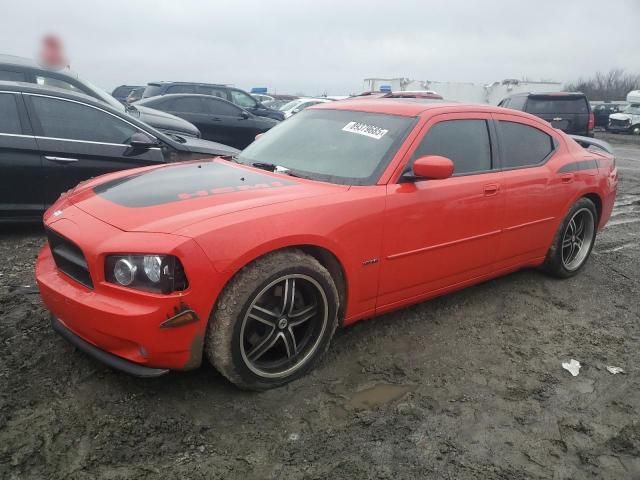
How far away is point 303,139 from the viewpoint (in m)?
3.71

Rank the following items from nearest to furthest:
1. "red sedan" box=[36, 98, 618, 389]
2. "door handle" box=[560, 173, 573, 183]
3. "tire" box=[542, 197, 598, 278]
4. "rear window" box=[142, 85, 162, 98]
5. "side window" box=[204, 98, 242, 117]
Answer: "red sedan" box=[36, 98, 618, 389]
"door handle" box=[560, 173, 573, 183]
"tire" box=[542, 197, 598, 278]
"side window" box=[204, 98, 242, 117]
"rear window" box=[142, 85, 162, 98]

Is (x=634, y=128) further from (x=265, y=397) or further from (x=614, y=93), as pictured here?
(x=614, y=93)

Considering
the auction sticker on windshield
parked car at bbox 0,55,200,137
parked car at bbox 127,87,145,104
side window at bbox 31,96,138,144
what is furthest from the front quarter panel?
parked car at bbox 127,87,145,104

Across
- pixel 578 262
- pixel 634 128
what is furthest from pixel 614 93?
pixel 578 262

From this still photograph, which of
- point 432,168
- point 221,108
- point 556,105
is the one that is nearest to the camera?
point 432,168

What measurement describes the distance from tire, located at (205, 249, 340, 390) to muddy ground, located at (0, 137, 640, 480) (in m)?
0.14

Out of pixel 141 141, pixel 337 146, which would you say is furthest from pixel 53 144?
pixel 337 146

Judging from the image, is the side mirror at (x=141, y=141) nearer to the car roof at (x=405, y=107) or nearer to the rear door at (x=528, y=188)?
the car roof at (x=405, y=107)

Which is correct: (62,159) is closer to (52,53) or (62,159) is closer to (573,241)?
(52,53)

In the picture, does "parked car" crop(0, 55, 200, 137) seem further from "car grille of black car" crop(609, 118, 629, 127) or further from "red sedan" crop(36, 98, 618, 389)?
"car grille of black car" crop(609, 118, 629, 127)

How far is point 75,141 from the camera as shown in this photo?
16.7 ft

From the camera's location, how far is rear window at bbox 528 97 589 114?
1198 cm

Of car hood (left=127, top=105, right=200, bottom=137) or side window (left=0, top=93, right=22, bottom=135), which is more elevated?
side window (left=0, top=93, right=22, bottom=135)

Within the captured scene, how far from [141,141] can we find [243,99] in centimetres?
→ 945
